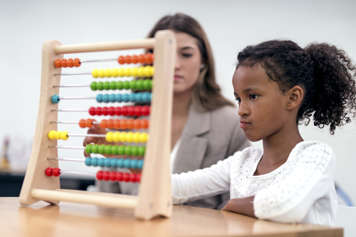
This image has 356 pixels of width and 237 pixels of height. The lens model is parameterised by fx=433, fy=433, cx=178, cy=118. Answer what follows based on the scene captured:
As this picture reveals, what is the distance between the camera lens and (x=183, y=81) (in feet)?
6.46

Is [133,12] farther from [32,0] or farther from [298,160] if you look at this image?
[298,160]

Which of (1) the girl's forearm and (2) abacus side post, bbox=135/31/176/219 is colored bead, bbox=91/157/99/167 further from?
(1) the girl's forearm

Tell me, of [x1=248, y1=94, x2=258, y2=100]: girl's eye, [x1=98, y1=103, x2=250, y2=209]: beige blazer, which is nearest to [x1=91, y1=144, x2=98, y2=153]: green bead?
[x1=248, y1=94, x2=258, y2=100]: girl's eye

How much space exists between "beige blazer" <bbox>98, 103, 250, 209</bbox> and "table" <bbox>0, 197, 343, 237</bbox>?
788 millimetres

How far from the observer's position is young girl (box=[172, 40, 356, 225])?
108cm

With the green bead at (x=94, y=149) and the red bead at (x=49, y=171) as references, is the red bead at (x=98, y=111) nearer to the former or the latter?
the green bead at (x=94, y=149)

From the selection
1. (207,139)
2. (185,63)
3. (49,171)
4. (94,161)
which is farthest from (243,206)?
(185,63)

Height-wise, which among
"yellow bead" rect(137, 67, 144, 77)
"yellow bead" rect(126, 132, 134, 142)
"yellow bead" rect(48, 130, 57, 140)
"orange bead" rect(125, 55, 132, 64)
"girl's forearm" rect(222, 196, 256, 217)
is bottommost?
"girl's forearm" rect(222, 196, 256, 217)

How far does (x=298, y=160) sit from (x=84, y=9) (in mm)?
3742

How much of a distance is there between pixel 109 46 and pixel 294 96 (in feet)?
1.81

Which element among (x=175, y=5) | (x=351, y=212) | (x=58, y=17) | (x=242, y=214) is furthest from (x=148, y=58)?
(x=58, y=17)

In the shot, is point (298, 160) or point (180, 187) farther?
point (180, 187)

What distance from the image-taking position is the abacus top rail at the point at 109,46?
3.12 ft

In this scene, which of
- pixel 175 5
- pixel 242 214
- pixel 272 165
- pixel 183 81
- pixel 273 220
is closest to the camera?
pixel 273 220
